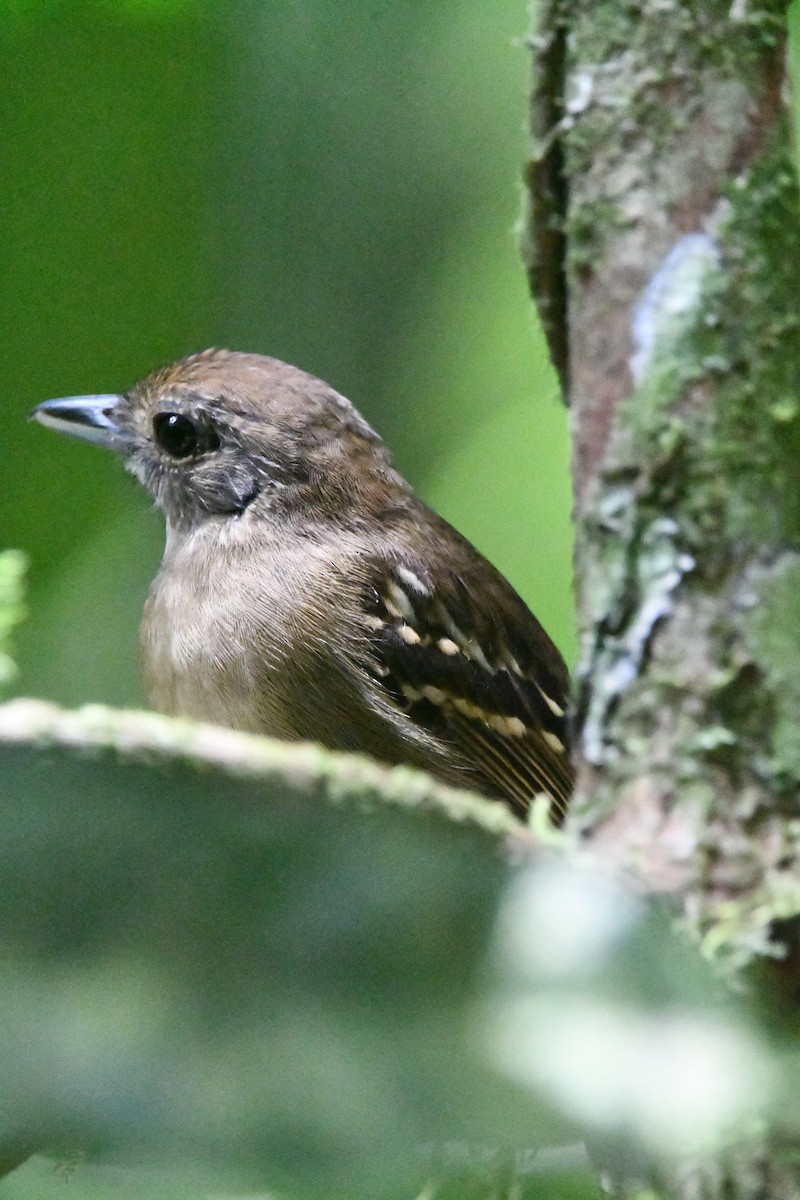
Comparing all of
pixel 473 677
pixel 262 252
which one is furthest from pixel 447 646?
pixel 262 252

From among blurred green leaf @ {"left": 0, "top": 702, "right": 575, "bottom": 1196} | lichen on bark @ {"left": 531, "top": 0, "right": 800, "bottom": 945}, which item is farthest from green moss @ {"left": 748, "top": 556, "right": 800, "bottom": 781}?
blurred green leaf @ {"left": 0, "top": 702, "right": 575, "bottom": 1196}

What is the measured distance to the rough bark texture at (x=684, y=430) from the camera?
3.70 feet

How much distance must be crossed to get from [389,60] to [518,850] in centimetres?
260

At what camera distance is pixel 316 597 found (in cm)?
232

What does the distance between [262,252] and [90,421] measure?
41.4 inches

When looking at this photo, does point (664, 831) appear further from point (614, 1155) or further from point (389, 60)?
point (389, 60)

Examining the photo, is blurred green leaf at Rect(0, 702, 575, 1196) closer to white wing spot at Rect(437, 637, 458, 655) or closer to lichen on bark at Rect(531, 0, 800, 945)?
lichen on bark at Rect(531, 0, 800, 945)

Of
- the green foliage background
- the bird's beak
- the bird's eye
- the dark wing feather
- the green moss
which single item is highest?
the green foliage background

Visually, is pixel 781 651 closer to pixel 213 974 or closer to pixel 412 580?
pixel 213 974

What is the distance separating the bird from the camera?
224cm

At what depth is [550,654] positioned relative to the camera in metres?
2.72

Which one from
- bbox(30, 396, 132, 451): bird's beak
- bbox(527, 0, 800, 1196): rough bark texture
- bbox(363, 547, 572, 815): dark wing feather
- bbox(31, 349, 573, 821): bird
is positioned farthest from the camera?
bbox(30, 396, 132, 451): bird's beak

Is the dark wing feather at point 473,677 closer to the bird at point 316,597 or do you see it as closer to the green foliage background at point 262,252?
the bird at point 316,597

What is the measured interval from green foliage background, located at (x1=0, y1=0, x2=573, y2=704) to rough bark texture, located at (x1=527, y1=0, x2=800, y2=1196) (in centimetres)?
149
